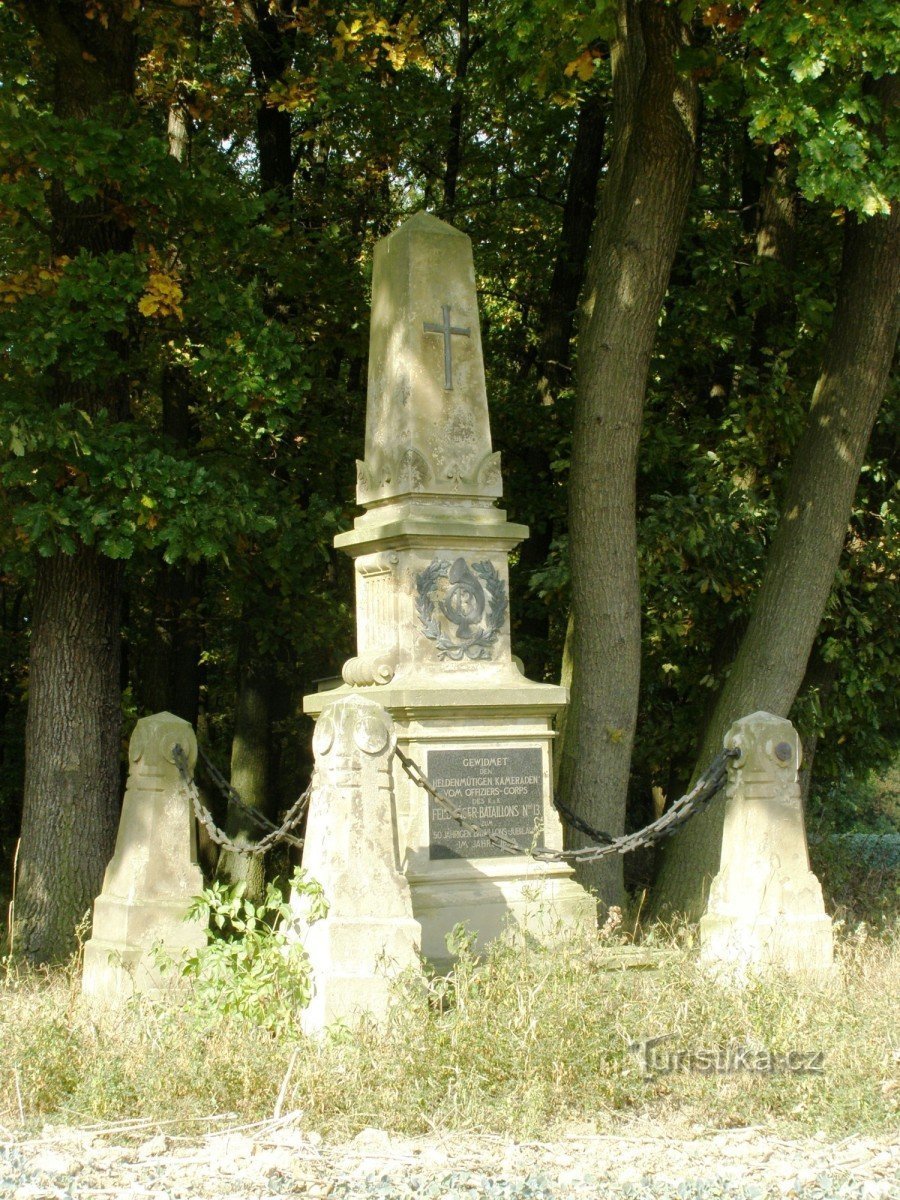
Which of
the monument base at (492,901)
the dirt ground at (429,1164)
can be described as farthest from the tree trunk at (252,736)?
the dirt ground at (429,1164)

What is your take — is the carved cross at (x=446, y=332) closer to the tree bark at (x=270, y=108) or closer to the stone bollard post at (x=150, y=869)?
the stone bollard post at (x=150, y=869)

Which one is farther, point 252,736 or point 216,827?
point 252,736

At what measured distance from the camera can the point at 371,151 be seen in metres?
15.2

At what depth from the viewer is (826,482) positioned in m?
10.3

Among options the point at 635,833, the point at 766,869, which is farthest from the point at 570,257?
the point at 766,869

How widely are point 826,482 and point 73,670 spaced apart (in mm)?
5672

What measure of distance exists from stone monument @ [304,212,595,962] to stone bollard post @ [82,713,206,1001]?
3.11 ft

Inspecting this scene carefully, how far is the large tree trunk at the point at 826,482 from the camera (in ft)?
33.8

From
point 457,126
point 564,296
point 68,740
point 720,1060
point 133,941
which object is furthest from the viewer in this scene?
point 457,126

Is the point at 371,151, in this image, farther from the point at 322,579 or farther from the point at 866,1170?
the point at 866,1170

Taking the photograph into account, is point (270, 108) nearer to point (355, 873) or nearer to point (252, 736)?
point (252, 736)

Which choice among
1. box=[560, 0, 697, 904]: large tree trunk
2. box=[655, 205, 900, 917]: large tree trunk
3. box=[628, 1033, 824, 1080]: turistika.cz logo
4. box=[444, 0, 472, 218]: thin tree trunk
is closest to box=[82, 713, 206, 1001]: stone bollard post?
box=[628, 1033, 824, 1080]: turistika.cz logo

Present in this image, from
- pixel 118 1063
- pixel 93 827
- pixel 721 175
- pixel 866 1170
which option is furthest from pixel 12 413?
pixel 721 175

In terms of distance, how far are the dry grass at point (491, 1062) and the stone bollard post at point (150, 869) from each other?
52.7 inches
